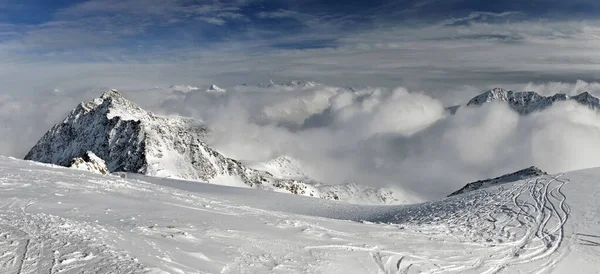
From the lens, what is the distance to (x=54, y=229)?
1166cm

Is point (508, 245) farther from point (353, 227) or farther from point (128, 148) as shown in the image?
point (128, 148)

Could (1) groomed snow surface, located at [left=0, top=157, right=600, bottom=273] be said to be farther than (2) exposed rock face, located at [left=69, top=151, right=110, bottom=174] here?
No

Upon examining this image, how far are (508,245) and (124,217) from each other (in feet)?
54.5

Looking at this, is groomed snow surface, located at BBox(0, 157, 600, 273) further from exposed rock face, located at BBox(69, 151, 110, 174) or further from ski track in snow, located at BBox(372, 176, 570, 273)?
exposed rock face, located at BBox(69, 151, 110, 174)

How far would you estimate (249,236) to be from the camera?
14742 millimetres

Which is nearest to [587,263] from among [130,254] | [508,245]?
[508,245]

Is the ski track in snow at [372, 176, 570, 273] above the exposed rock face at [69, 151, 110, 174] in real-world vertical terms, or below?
above

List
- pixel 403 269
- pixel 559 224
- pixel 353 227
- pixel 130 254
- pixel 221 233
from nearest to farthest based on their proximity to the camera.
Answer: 1. pixel 130 254
2. pixel 403 269
3. pixel 221 233
4. pixel 353 227
5. pixel 559 224

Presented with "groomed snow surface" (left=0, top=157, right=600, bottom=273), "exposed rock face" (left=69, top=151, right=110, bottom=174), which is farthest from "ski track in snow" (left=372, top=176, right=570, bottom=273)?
"exposed rock face" (left=69, top=151, right=110, bottom=174)

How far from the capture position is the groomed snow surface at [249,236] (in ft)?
34.0

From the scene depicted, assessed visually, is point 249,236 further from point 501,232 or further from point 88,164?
point 88,164

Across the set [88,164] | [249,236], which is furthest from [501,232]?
[88,164]

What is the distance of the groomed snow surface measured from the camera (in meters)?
10.4

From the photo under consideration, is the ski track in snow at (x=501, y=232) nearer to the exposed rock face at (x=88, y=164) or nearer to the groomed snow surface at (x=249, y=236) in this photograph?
the groomed snow surface at (x=249, y=236)
